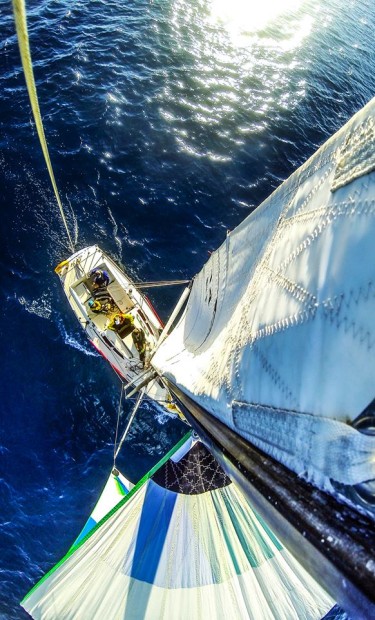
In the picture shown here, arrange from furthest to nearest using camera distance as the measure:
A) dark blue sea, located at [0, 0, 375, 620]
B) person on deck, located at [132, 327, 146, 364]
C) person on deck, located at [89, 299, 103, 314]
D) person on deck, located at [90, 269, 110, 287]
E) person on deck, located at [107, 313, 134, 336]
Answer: person on deck, located at [90, 269, 110, 287] → person on deck, located at [89, 299, 103, 314] → person on deck, located at [107, 313, 134, 336] → person on deck, located at [132, 327, 146, 364] → dark blue sea, located at [0, 0, 375, 620]

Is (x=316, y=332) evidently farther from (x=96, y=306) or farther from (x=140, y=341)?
(x=96, y=306)

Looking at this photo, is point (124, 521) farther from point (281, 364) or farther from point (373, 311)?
point (373, 311)

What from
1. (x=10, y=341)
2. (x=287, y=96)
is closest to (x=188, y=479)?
(x=10, y=341)

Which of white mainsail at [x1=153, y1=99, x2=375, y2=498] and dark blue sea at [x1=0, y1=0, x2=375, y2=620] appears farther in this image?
dark blue sea at [x1=0, y1=0, x2=375, y2=620]

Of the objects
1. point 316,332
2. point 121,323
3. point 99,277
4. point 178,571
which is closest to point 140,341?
point 121,323

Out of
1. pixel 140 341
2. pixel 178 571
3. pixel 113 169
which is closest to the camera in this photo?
pixel 178 571

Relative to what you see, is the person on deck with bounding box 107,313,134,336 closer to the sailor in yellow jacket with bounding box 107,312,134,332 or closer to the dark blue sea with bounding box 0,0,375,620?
the sailor in yellow jacket with bounding box 107,312,134,332

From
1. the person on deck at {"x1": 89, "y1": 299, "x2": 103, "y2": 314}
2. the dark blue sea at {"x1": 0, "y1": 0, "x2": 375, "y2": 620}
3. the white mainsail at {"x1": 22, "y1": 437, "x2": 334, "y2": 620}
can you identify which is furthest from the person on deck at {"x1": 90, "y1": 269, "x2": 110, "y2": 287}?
the white mainsail at {"x1": 22, "y1": 437, "x2": 334, "y2": 620}
